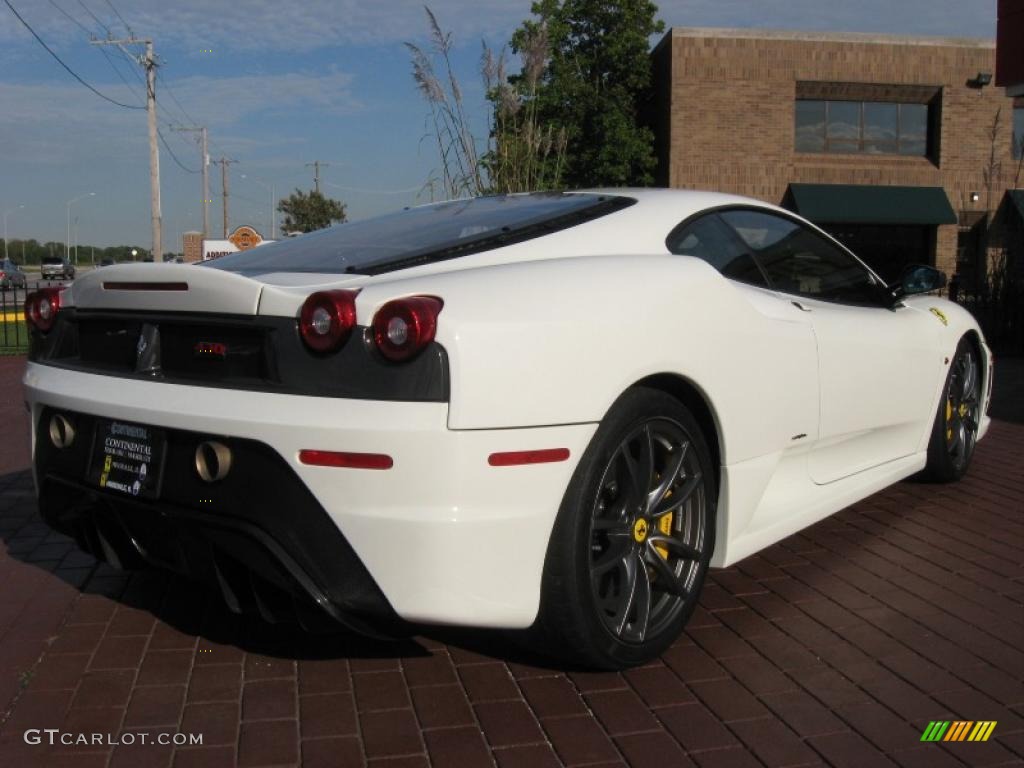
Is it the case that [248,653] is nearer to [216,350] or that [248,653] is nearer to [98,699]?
[98,699]

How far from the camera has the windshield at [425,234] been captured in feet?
10.2

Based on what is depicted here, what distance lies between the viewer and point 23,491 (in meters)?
5.48

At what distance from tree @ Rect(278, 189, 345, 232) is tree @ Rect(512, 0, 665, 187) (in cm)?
3699

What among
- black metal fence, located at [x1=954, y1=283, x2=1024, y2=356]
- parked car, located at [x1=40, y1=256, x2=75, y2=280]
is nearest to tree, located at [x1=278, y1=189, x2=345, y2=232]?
parked car, located at [x1=40, y1=256, x2=75, y2=280]

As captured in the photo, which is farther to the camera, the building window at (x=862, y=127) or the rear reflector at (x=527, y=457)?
the building window at (x=862, y=127)

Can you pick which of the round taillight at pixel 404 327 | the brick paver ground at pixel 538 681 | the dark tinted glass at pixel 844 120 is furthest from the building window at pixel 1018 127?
the round taillight at pixel 404 327

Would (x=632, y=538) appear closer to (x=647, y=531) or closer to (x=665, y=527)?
(x=647, y=531)

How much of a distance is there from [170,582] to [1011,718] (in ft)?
9.42

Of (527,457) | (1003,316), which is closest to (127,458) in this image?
(527,457)

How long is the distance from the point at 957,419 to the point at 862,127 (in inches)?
981

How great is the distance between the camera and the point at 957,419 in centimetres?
531

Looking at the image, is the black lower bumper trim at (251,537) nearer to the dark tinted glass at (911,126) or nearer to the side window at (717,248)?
the side window at (717,248)

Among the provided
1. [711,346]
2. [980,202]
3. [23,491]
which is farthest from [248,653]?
[980,202]

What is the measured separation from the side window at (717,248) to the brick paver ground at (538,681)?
1166 millimetres
